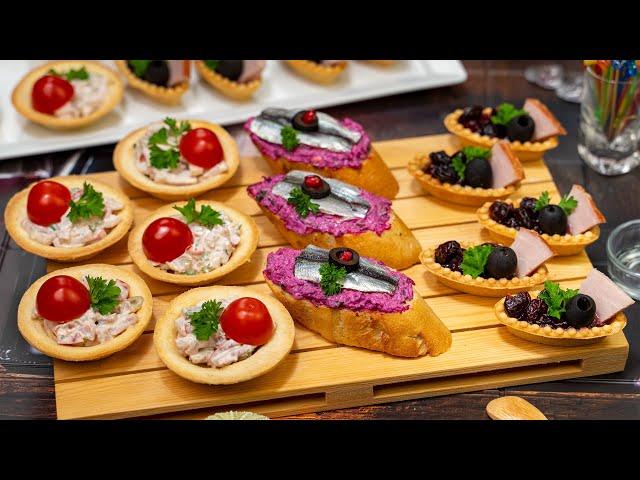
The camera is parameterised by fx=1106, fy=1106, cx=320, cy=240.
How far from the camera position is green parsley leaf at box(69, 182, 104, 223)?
20.2ft

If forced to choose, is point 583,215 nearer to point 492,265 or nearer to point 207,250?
point 492,265

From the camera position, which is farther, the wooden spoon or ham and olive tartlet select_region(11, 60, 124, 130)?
ham and olive tartlet select_region(11, 60, 124, 130)

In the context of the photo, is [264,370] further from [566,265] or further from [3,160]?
[3,160]

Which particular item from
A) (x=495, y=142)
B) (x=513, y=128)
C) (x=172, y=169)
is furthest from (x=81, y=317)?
(x=513, y=128)

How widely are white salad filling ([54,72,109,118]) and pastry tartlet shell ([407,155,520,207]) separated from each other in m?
2.16

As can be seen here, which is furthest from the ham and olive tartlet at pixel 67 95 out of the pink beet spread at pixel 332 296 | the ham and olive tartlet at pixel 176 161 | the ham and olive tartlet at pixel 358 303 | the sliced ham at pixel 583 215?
the sliced ham at pixel 583 215

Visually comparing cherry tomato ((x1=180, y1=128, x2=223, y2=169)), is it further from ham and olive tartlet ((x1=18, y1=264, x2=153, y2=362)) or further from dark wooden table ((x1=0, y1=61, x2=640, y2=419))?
ham and olive tartlet ((x1=18, y1=264, x2=153, y2=362))

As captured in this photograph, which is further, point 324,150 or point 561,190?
point 561,190

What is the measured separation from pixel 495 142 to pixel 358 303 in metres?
1.86

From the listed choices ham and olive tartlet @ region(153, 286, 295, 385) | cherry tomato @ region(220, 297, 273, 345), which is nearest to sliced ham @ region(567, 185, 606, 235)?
ham and olive tartlet @ region(153, 286, 295, 385)

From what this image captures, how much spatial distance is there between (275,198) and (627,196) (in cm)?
229

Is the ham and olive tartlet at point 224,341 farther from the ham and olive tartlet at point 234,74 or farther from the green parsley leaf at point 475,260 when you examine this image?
the ham and olive tartlet at point 234,74

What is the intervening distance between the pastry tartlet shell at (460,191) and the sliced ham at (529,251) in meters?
0.54

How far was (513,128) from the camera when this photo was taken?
270 inches
